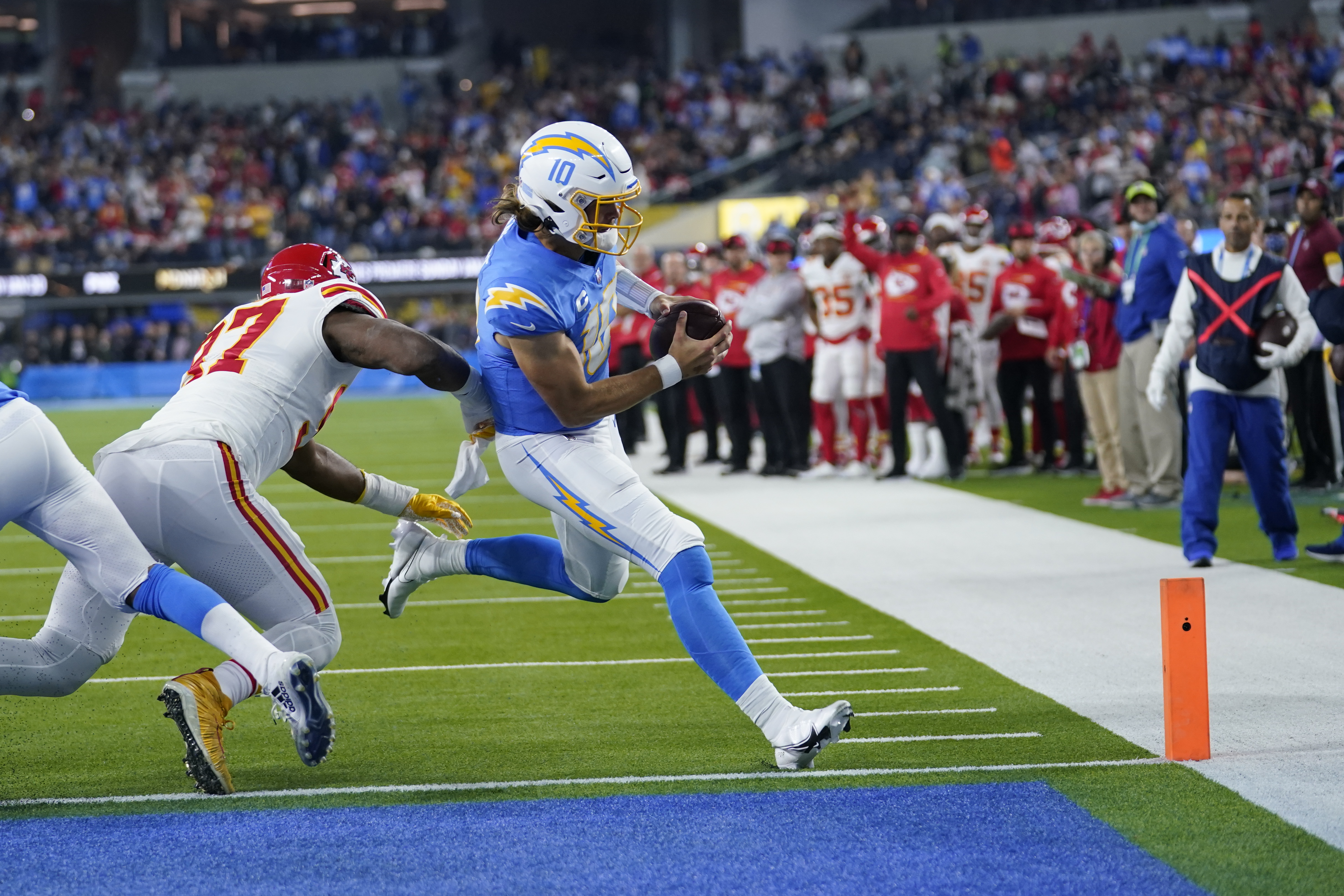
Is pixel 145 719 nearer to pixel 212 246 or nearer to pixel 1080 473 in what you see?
pixel 1080 473

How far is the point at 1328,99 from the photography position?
25.0 meters

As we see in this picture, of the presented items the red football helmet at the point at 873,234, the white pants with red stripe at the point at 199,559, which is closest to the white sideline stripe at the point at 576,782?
the white pants with red stripe at the point at 199,559

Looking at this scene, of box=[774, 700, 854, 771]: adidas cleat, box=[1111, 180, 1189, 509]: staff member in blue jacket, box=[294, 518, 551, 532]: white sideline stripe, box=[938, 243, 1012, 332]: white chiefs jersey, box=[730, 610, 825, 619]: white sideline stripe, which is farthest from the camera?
box=[938, 243, 1012, 332]: white chiefs jersey

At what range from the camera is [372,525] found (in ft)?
36.7

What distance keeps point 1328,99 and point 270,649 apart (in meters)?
25.1

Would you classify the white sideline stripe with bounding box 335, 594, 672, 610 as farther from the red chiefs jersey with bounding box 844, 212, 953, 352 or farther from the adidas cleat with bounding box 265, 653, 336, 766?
the red chiefs jersey with bounding box 844, 212, 953, 352

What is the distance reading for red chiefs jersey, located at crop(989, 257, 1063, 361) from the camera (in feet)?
39.7

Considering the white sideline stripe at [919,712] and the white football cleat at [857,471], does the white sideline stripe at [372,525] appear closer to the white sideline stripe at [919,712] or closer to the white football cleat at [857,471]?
the white football cleat at [857,471]

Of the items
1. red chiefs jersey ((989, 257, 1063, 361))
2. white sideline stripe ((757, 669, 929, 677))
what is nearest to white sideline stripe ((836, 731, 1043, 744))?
white sideline stripe ((757, 669, 929, 677))

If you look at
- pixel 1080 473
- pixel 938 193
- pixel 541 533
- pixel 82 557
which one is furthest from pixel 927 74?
pixel 82 557

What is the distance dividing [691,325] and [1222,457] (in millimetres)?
4046

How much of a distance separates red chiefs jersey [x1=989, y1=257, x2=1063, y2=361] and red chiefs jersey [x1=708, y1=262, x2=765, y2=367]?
233 centimetres

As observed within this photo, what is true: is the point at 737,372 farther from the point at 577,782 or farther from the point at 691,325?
the point at 577,782

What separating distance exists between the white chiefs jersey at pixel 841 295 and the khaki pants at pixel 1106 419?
2407 mm
